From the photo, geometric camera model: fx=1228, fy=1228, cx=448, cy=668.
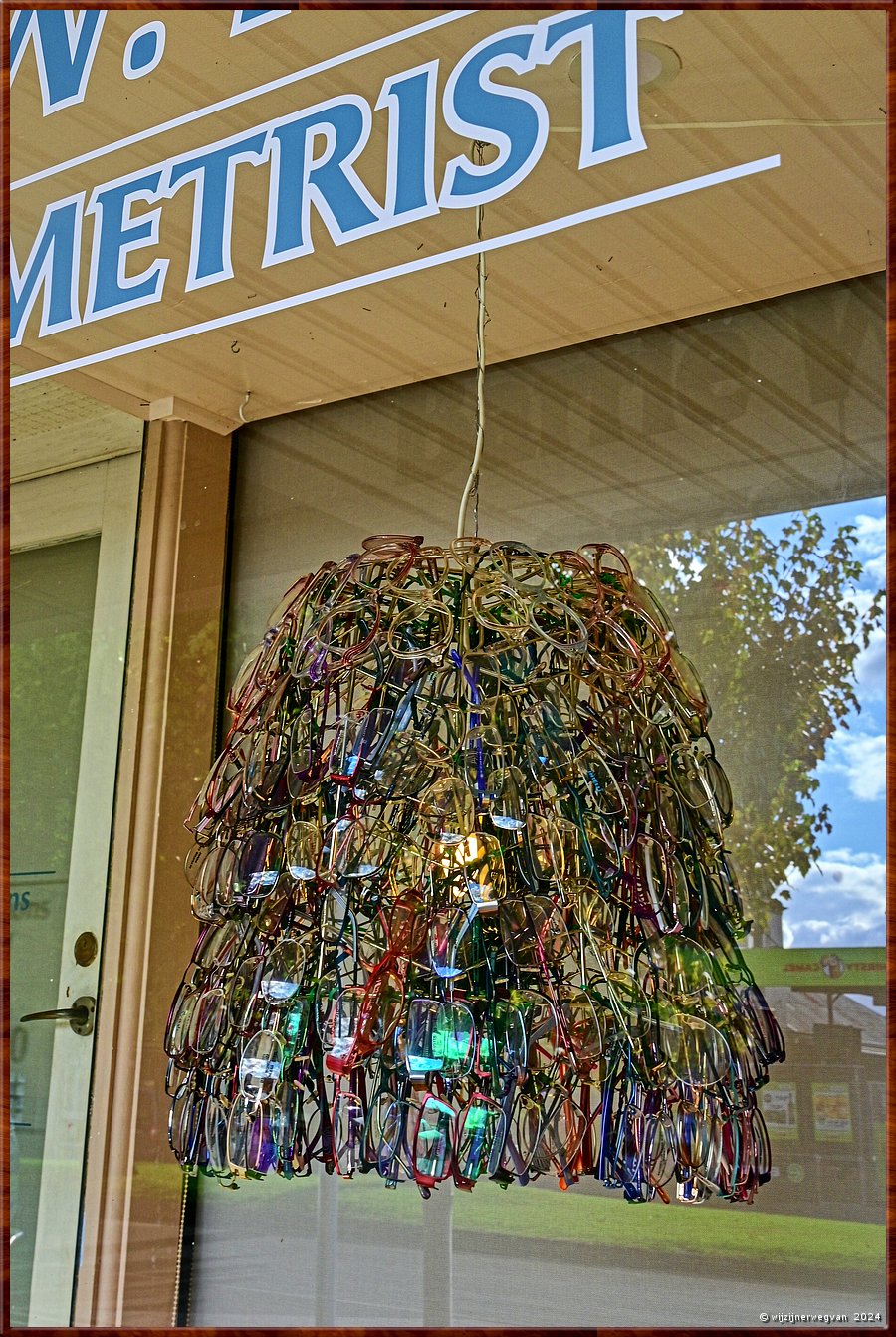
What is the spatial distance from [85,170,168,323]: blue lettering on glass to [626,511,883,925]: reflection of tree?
67 cm

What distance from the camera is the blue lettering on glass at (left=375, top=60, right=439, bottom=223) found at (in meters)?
1.03

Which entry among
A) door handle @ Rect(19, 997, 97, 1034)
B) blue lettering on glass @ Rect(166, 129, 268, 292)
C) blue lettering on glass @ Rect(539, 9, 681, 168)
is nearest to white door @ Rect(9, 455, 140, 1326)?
door handle @ Rect(19, 997, 97, 1034)

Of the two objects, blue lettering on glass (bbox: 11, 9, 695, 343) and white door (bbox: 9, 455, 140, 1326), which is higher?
blue lettering on glass (bbox: 11, 9, 695, 343)

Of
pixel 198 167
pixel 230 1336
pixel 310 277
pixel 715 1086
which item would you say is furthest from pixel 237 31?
pixel 230 1336

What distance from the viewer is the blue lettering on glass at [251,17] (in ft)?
3.54

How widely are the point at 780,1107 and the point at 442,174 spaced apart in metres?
1.00

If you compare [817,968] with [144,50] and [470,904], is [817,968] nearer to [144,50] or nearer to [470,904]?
[470,904]

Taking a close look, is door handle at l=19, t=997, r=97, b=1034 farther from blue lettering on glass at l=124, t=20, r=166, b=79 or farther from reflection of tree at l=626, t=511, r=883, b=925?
blue lettering on glass at l=124, t=20, r=166, b=79

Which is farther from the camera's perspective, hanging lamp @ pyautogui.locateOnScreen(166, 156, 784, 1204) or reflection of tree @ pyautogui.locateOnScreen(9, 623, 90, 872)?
reflection of tree @ pyautogui.locateOnScreen(9, 623, 90, 872)

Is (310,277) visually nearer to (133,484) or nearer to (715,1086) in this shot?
(133,484)

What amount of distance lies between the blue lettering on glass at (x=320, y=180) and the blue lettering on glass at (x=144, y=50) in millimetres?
180

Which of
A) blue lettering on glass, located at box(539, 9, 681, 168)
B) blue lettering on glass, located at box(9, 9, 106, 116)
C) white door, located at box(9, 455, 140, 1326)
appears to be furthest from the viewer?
white door, located at box(9, 455, 140, 1326)

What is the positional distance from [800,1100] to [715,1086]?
52cm

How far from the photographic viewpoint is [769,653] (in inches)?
55.1
